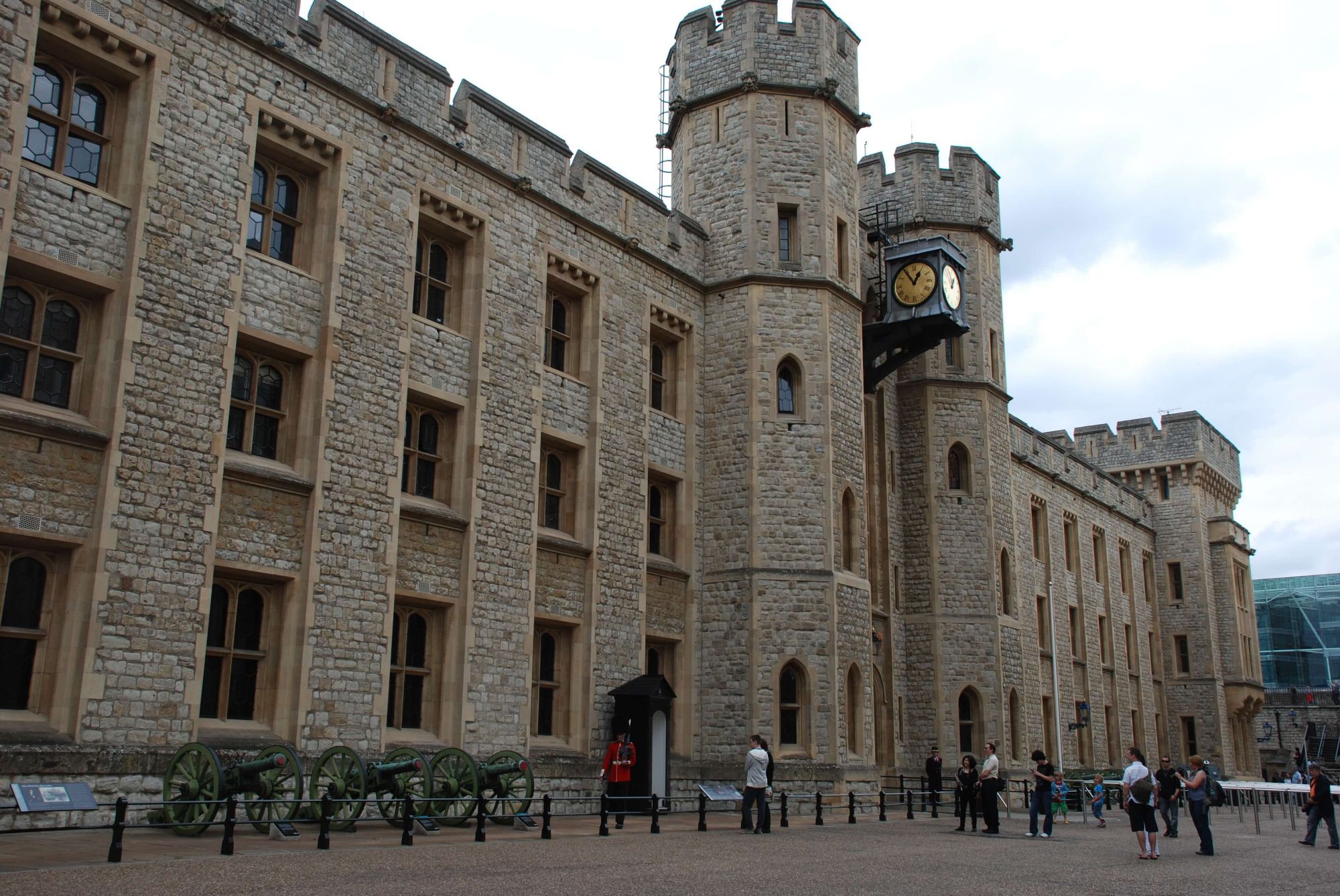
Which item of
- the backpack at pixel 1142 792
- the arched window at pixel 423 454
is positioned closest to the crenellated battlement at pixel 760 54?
the arched window at pixel 423 454

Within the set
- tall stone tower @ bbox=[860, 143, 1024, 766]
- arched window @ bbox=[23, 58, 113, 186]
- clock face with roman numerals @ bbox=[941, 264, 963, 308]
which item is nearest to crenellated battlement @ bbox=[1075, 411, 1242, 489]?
tall stone tower @ bbox=[860, 143, 1024, 766]

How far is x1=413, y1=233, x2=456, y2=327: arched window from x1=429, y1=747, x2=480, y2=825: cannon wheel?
21.4 ft

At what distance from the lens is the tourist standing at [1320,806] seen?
658 inches

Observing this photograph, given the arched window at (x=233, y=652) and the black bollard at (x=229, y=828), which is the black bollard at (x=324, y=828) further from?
the arched window at (x=233, y=652)

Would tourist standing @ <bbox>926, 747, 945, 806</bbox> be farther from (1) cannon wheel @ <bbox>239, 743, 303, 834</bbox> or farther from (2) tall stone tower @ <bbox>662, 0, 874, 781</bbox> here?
(1) cannon wheel @ <bbox>239, 743, 303, 834</bbox>

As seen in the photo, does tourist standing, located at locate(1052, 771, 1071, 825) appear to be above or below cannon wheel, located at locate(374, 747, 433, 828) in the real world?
below

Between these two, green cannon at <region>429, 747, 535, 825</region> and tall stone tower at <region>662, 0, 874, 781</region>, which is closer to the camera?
green cannon at <region>429, 747, 535, 825</region>

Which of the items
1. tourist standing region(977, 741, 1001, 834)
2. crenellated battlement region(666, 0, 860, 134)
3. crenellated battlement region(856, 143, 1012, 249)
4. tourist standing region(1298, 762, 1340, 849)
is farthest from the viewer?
crenellated battlement region(856, 143, 1012, 249)

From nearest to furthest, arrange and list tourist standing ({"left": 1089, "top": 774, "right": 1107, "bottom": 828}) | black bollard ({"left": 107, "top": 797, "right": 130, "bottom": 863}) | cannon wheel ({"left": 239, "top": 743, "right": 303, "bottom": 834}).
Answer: black bollard ({"left": 107, "top": 797, "right": 130, "bottom": 863}) → cannon wheel ({"left": 239, "top": 743, "right": 303, "bottom": 834}) → tourist standing ({"left": 1089, "top": 774, "right": 1107, "bottom": 828})

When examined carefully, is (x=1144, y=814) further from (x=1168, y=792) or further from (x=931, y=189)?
(x=931, y=189)

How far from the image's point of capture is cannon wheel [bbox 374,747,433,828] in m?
13.5

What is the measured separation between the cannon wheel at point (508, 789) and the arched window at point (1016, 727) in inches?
565

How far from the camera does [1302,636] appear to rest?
8331 cm

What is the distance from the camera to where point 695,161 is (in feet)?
79.8
